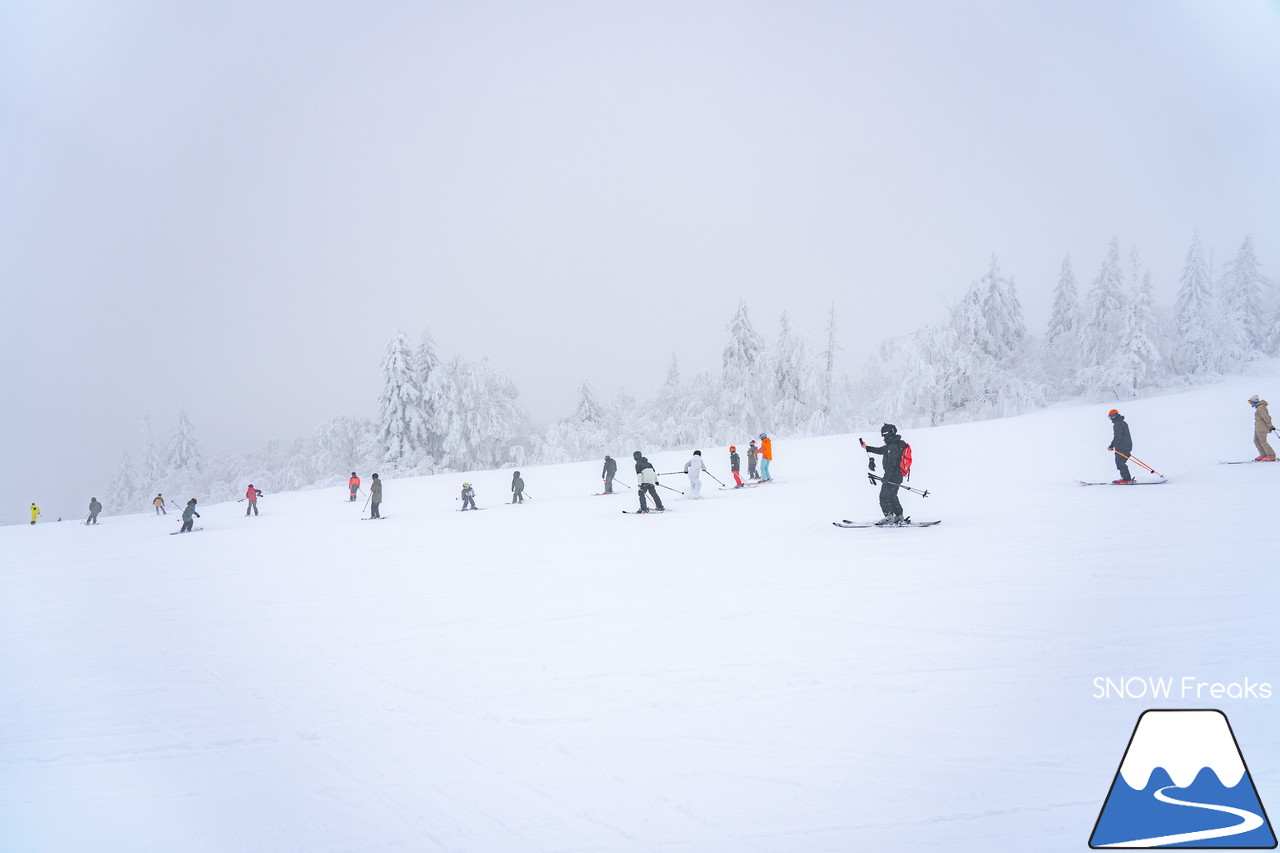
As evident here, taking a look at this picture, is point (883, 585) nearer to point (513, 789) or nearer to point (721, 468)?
point (513, 789)

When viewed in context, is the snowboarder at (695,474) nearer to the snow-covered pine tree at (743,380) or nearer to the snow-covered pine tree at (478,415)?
the snow-covered pine tree at (743,380)

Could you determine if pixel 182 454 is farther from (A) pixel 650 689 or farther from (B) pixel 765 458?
(A) pixel 650 689

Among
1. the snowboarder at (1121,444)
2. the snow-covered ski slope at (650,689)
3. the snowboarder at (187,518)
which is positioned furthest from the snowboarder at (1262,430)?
the snowboarder at (187,518)

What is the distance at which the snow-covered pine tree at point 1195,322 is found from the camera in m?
27.6

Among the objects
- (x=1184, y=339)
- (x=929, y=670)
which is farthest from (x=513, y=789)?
(x=1184, y=339)

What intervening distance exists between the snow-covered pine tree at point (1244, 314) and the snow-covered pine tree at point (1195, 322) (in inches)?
20.1

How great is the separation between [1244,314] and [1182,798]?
116ft

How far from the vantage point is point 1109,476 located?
532 inches

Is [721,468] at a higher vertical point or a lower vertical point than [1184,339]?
lower

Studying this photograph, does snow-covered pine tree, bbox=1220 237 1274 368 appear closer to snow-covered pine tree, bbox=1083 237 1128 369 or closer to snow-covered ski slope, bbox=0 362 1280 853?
snow-covered pine tree, bbox=1083 237 1128 369

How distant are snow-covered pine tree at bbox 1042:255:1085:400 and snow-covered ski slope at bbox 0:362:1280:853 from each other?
28.7 meters

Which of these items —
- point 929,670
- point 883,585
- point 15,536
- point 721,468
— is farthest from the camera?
point 721,468

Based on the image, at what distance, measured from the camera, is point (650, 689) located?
4.05 m

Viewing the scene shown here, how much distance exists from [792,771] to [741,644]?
1.72 m
